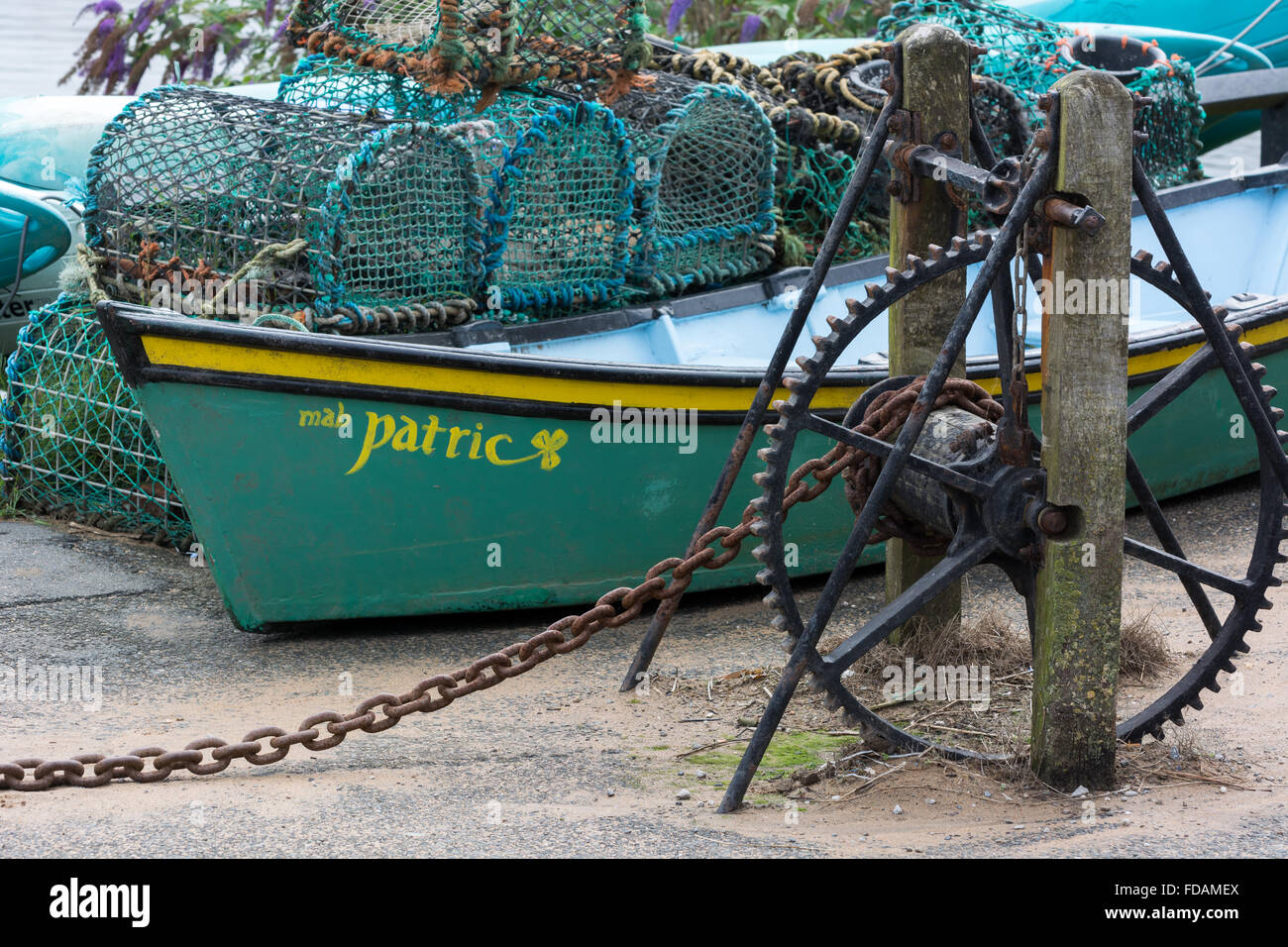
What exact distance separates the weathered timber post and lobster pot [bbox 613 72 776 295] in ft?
8.48

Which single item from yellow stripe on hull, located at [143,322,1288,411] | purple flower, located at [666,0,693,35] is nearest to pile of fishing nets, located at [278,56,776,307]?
yellow stripe on hull, located at [143,322,1288,411]

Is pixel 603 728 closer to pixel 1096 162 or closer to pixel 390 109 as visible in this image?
pixel 1096 162

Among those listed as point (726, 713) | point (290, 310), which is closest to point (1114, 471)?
point (726, 713)

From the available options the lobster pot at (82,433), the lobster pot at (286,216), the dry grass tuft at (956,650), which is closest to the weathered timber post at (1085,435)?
the dry grass tuft at (956,650)

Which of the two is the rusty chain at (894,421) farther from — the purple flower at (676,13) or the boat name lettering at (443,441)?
the purple flower at (676,13)

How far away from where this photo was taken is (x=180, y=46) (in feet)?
36.0

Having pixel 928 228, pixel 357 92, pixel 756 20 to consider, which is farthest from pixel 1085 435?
pixel 756 20

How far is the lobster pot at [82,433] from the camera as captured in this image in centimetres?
536

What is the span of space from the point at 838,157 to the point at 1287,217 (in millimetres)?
2636

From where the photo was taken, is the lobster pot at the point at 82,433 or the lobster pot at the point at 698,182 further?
the lobster pot at the point at 698,182

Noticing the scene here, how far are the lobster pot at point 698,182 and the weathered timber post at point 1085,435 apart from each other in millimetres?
2583

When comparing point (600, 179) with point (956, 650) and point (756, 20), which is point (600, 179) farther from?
point (756, 20)

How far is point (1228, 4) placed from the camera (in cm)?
1027

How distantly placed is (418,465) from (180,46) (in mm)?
7673
